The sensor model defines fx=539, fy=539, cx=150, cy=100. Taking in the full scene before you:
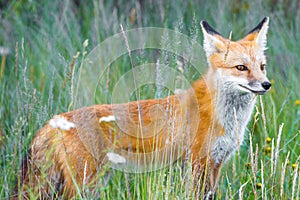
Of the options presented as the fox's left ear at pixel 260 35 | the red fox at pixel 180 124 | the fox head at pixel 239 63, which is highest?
the fox's left ear at pixel 260 35

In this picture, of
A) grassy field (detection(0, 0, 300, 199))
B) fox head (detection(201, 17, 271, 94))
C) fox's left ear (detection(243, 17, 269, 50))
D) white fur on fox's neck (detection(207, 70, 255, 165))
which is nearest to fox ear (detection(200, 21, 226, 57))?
fox head (detection(201, 17, 271, 94))

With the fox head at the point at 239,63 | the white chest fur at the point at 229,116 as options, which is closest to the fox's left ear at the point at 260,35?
the fox head at the point at 239,63

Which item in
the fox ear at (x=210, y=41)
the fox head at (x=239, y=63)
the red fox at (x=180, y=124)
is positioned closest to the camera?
the red fox at (x=180, y=124)

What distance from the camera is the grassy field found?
15.9 ft

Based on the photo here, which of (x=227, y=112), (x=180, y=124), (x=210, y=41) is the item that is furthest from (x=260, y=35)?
(x=180, y=124)

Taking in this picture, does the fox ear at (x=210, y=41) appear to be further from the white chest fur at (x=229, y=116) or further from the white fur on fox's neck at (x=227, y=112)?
the white chest fur at (x=229, y=116)

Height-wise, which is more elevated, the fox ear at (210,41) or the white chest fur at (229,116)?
the fox ear at (210,41)

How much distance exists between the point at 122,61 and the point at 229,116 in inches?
97.4

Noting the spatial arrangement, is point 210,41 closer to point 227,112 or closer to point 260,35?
point 260,35

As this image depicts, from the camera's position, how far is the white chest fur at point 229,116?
16.2 feet

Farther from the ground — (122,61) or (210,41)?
(210,41)

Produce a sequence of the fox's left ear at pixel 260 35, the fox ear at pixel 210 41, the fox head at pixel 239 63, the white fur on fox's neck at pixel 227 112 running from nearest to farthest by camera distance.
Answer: the fox head at pixel 239 63 < the white fur on fox's neck at pixel 227 112 < the fox ear at pixel 210 41 < the fox's left ear at pixel 260 35

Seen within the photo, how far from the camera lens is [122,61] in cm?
725

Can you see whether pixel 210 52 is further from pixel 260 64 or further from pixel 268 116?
pixel 268 116
